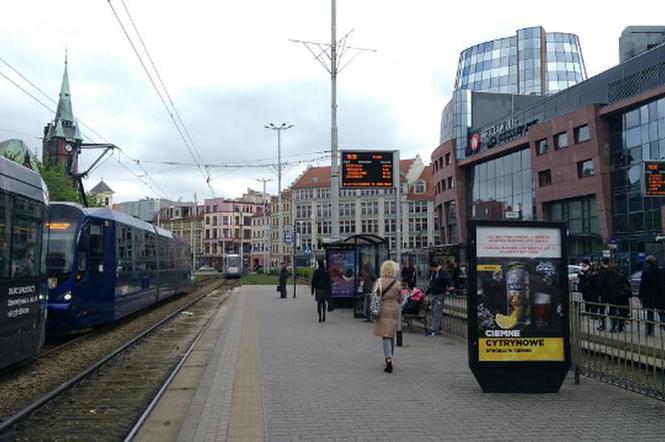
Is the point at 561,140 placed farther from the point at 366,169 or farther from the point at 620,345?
the point at 620,345

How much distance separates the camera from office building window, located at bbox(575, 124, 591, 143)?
49.2m

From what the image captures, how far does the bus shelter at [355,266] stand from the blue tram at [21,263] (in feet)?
32.4

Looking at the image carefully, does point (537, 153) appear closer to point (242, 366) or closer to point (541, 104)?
point (541, 104)

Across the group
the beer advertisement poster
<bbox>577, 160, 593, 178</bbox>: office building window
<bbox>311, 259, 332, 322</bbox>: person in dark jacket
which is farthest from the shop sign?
the beer advertisement poster

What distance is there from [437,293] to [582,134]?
130ft

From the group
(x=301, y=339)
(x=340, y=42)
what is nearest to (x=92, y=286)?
(x=301, y=339)

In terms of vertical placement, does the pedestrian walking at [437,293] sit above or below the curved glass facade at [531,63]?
below

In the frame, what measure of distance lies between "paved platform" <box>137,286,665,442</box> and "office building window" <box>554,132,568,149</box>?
4376 centimetres

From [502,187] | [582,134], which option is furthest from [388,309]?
[502,187]

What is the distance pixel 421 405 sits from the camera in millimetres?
7488

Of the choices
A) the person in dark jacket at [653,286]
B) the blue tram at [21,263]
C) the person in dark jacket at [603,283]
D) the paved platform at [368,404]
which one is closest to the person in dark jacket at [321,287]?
the paved platform at [368,404]

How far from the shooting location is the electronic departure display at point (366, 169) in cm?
1983

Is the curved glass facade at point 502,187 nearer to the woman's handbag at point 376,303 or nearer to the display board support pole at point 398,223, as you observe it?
the display board support pole at point 398,223

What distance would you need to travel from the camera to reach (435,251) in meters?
34.0
